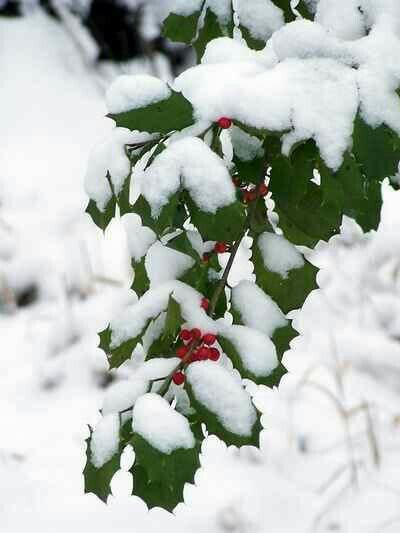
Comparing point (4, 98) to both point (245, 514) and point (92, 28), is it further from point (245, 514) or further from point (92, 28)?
point (245, 514)

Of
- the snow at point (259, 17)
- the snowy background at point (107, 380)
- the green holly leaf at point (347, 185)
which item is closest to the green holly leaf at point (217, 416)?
the green holly leaf at point (347, 185)

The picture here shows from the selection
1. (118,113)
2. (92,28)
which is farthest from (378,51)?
(92,28)

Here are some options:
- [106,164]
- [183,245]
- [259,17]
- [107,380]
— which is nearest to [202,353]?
[183,245]

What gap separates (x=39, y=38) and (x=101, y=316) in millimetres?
2443

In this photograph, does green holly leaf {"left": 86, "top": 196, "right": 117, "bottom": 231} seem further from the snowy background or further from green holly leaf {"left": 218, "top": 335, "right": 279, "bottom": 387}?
the snowy background

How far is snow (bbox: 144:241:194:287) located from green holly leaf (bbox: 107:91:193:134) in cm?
15

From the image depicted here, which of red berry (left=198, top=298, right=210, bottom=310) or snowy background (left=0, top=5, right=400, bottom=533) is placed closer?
red berry (left=198, top=298, right=210, bottom=310)

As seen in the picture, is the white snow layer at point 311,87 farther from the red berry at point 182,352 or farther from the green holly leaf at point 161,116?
the red berry at point 182,352

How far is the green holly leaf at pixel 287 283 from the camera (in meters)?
0.79

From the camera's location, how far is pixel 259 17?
0.90 metres

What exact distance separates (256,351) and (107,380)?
182 cm

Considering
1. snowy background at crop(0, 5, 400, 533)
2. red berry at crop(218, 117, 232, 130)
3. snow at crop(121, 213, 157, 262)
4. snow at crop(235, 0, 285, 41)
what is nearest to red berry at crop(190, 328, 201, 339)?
snow at crop(121, 213, 157, 262)

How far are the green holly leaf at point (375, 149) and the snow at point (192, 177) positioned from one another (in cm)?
12

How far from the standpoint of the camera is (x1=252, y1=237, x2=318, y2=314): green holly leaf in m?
0.79
